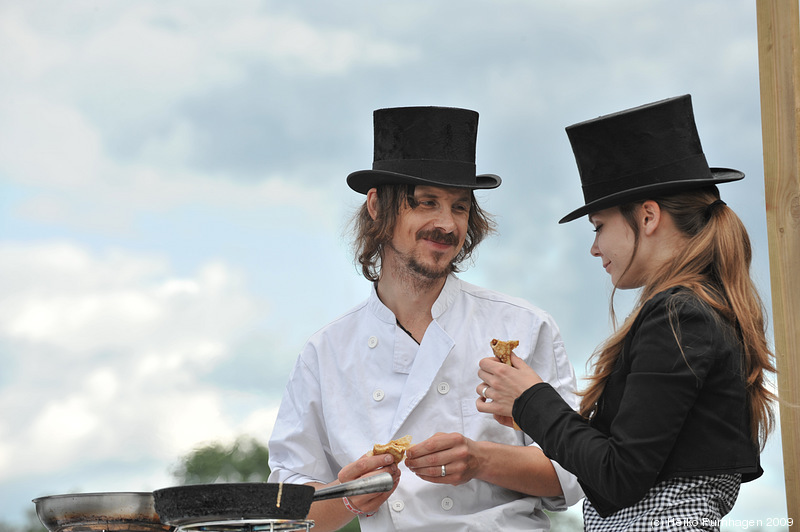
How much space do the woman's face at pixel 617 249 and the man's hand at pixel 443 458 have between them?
0.85m

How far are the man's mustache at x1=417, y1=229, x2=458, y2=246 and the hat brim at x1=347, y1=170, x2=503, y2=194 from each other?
0.21 meters

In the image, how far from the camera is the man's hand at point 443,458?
321 cm

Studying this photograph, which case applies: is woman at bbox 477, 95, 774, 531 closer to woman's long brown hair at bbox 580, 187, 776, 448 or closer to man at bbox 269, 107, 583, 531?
woman's long brown hair at bbox 580, 187, 776, 448

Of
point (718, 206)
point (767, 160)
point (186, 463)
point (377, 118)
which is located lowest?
point (186, 463)

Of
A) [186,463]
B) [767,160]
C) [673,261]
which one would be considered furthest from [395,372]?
[186,463]

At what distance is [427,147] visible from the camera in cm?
393

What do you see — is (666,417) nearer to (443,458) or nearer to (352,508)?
(443,458)

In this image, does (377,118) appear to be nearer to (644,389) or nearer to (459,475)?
(459,475)

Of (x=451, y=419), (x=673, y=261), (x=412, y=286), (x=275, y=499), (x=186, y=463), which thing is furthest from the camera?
(x=186, y=463)

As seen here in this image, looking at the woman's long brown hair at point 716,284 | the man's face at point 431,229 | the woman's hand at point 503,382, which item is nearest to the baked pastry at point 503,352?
the woman's hand at point 503,382

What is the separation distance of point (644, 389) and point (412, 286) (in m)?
1.65

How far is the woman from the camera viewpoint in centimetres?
255

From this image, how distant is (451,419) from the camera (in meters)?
3.71

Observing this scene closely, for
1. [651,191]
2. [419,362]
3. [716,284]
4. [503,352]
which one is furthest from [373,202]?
[716,284]
